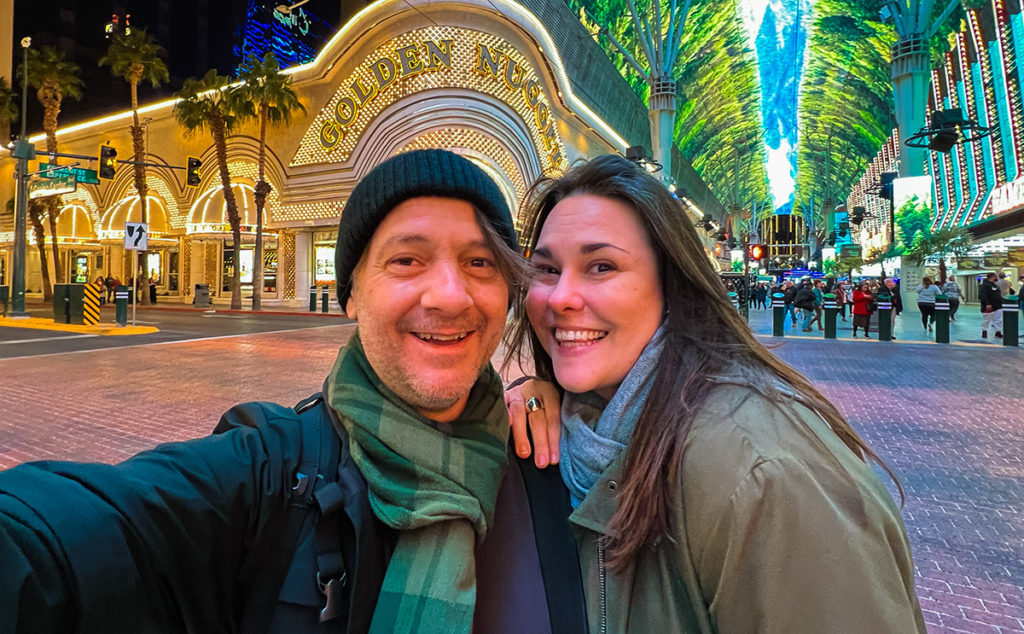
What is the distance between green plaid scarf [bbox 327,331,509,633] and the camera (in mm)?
1015

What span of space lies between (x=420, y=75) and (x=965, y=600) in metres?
23.9

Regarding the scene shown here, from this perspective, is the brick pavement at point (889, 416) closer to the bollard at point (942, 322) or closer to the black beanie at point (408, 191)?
the bollard at point (942, 322)

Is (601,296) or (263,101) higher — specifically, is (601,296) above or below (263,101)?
below

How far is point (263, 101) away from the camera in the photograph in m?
25.2

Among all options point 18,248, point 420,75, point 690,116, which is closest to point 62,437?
point 18,248

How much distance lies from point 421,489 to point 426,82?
2415cm

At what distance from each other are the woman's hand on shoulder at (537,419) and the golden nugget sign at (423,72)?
2362 cm

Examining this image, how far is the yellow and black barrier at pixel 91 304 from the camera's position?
16469mm

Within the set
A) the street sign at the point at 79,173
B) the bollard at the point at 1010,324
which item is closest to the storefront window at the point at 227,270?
the street sign at the point at 79,173

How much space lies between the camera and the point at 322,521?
3.25 feet

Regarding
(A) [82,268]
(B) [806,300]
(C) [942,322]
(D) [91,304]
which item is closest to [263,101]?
(D) [91,304]

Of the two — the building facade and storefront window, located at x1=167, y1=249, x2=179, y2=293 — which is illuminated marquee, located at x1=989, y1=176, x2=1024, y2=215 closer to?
the building facade

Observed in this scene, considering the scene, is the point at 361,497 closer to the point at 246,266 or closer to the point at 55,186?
the point at 55,186

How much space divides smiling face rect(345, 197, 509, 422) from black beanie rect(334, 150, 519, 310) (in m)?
0.03
